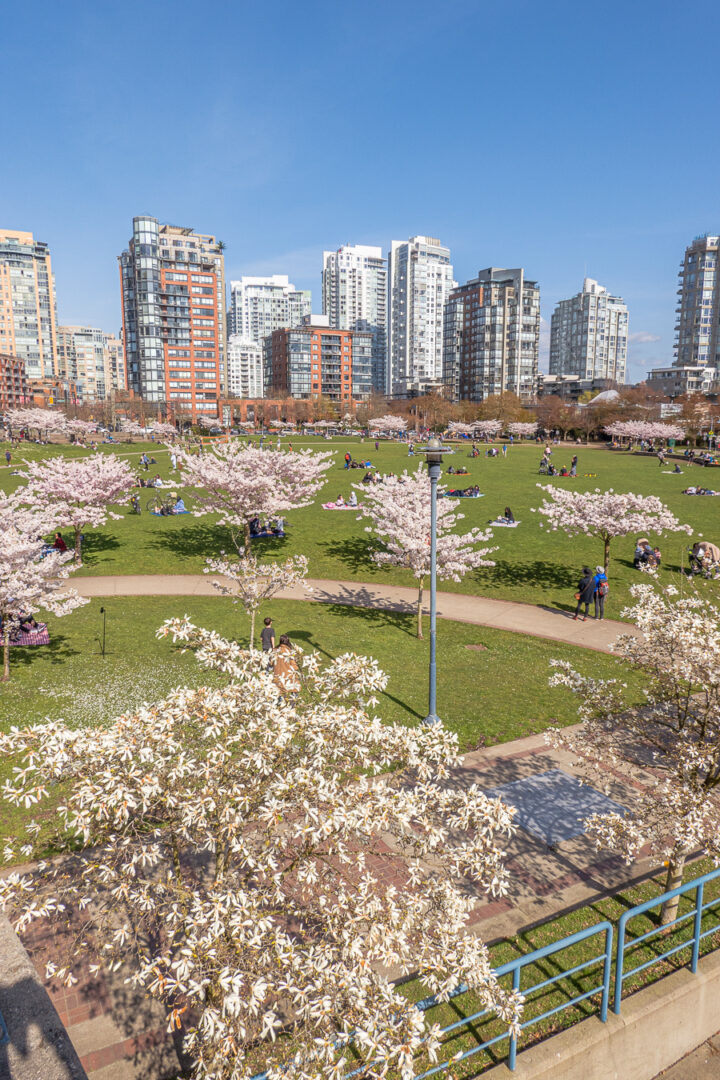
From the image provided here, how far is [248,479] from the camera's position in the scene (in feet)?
79.2

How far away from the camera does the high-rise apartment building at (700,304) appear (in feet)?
580

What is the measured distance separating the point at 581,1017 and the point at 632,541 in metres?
27.0

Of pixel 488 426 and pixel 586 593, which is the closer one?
pixel 586 593

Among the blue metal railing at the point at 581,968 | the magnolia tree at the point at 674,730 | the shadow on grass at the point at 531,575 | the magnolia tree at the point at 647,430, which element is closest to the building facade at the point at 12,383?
the magnolia tree at the point at 647,430

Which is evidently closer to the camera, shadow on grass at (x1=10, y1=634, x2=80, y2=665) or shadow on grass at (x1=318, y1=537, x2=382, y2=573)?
shadow on grass at (x1=10, y1=634, x2=80, y2=665)

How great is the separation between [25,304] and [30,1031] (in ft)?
692

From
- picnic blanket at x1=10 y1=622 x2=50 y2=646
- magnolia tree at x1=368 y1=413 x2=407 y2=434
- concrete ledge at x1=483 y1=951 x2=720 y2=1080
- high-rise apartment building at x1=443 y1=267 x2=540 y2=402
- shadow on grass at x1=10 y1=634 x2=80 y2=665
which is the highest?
high-rise apartment building at x1=443 y1=267 x2=540 y2=402

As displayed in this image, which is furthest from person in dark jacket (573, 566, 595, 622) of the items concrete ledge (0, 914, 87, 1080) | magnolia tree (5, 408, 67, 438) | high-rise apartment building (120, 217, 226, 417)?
high-rise apartment building (120, 217, 226, 417)

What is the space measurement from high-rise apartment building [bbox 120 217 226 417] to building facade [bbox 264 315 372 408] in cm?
2541

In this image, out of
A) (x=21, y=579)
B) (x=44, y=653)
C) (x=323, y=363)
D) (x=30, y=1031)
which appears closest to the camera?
(x=30, y=1031)

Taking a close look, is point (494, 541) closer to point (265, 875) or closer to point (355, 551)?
point (355, 551)

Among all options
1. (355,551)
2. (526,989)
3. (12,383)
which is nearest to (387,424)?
(355,551)

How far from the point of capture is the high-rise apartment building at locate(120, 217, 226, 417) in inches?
5645

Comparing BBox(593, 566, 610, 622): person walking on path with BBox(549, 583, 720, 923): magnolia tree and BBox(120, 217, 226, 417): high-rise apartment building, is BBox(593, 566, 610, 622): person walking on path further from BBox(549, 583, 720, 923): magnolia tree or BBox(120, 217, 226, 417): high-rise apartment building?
BBox(120, 217, 226, 417): high-rise apartment building
